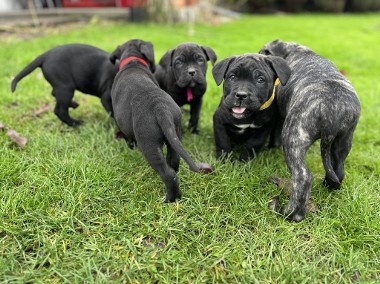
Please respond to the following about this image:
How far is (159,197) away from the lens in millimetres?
3818

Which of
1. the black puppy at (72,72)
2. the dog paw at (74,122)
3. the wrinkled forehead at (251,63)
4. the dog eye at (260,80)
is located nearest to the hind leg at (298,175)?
the dog eye at (260,80)

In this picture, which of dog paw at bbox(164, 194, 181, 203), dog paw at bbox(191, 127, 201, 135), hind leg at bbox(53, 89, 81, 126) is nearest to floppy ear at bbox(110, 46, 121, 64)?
hind leg at bbox(53, 89, 81, 126)

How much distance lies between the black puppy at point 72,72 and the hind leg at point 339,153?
329 centimetres

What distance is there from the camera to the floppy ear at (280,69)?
3943 millimetres

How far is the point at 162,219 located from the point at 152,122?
3.18 ft

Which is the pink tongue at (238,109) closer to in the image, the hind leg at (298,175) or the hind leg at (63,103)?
the hind leg at (298,175)

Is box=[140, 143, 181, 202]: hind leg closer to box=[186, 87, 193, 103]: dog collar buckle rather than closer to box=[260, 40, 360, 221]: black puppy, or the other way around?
box=[260, 40, 360, 221]: black puppy

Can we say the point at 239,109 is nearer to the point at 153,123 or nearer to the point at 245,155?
the point at 245,155

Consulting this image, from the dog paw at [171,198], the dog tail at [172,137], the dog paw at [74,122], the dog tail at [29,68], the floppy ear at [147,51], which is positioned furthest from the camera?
the dog paw at [74,122]

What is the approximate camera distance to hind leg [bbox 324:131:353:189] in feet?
11.9

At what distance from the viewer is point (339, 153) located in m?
3.75

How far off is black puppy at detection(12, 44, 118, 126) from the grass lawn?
41 centimetres

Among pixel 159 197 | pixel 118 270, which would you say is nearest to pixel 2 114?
pixel 159 197

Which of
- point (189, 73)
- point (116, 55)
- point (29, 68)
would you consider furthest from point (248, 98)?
point (29, 68)
